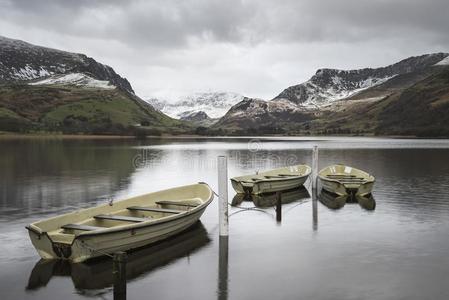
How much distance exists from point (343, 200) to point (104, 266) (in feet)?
76.9

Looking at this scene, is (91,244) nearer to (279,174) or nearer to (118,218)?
(118,218)

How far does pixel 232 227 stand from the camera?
2634 centimetres

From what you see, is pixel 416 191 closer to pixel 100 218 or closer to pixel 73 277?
pixel 100 218

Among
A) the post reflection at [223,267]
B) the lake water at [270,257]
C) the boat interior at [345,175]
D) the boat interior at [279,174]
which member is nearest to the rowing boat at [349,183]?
the boat interior at [345,175]

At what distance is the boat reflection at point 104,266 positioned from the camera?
16.9 metres

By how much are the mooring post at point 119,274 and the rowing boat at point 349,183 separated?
86.8 ft

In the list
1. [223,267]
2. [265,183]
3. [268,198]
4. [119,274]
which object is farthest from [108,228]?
[265,183]

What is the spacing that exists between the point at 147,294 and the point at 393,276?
9.51m

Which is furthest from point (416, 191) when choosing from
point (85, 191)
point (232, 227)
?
point (85, 191)

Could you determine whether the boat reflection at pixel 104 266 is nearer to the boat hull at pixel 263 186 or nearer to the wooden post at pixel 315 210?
the wooden post at pixel 315 210

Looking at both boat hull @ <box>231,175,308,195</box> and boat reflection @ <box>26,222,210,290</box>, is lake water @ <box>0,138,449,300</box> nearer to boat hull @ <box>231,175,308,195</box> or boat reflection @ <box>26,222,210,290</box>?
boat reflection @ <box>26,222,210,290</box>

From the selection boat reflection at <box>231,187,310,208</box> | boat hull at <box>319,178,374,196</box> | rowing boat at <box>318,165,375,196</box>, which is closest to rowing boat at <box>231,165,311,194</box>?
boat reflection at <box>231,187,310,208</box>

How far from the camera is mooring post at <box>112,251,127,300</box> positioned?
1416 centimetres

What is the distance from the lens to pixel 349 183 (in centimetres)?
3819
